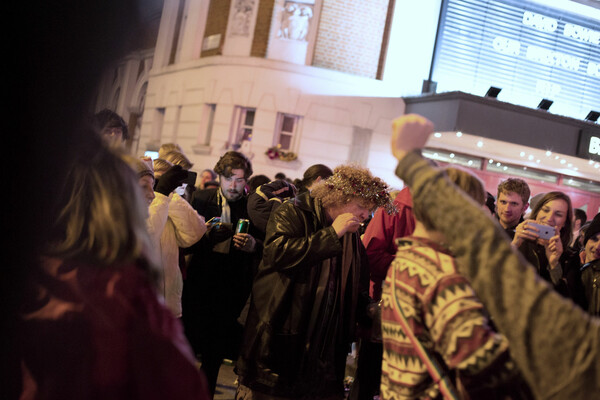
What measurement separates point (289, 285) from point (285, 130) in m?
12.3

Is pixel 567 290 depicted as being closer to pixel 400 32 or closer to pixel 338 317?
pixel 338 317

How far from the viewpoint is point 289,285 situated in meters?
3.92

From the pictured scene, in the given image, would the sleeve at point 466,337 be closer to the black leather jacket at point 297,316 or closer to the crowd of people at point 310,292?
the crowd of people at point 310,292

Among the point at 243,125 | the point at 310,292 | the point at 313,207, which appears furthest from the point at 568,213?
the point at 243,125

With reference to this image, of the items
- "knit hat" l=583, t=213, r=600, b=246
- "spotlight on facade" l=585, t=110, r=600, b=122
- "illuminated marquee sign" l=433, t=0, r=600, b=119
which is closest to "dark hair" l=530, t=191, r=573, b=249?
"knit hat" l=583, t=213, r=600, b=246

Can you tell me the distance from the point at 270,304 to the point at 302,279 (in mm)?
262

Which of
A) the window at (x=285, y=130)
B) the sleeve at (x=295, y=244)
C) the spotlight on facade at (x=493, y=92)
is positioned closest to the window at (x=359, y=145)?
the window at (x=285, y=130)

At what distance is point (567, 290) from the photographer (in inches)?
152

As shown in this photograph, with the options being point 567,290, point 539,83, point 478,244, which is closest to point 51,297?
point 478,244

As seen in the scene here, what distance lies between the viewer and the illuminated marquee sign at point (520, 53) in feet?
53.6

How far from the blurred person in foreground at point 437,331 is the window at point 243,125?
13838mm

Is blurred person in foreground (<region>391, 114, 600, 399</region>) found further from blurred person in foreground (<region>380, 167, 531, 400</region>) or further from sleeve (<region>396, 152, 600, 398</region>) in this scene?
blurred person in foreground (<region>380, 167, 531, 400</region>)

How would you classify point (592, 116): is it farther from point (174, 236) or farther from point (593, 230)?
point (174, 236)

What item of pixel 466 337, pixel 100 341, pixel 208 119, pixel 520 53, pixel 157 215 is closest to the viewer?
pixel 100 341
